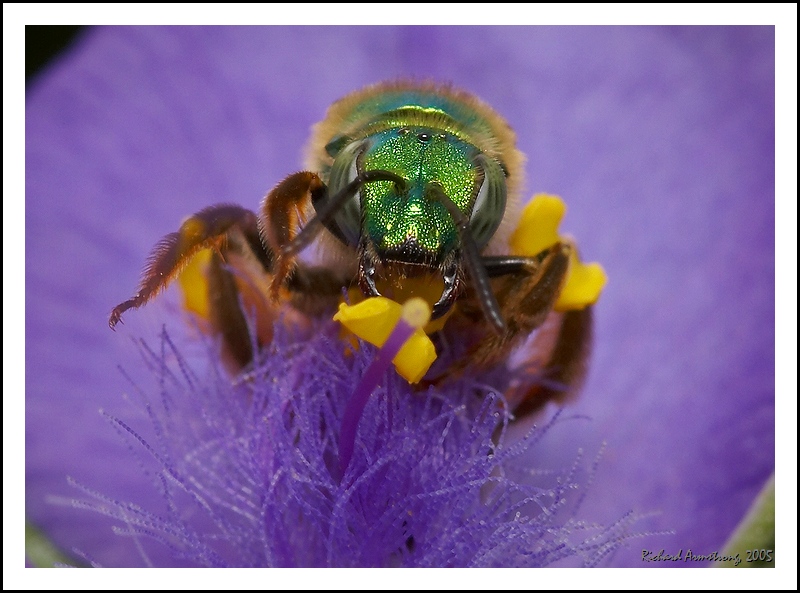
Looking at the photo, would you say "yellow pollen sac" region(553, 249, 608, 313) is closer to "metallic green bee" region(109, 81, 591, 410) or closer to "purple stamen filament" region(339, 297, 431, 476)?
"metallic green bee" region(109, 81, 591, 410)

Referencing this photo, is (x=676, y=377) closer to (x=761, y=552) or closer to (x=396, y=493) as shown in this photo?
(x=761, y=552)

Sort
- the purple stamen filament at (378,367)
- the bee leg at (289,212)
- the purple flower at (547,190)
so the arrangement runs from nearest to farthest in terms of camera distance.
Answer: the purple stamen filament at (378,367)
the bee leg at (289,212)
the purple flower at (547,190)

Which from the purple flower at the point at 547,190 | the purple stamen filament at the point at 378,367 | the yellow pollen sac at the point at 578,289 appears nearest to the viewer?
the purple stamen filament at the point at 378,367

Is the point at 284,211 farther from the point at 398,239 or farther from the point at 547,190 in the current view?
the point at 547,190

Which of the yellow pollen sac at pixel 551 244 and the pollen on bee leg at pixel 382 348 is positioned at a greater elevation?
the yellow pollen sac at pixel 551 244

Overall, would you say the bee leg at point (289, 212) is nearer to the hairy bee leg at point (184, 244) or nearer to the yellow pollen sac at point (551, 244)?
the hairy bee leg at point (184, 244)

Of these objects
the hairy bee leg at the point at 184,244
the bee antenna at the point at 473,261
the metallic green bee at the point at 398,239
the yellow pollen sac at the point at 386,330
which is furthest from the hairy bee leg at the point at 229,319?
the bee antenna at the point at 473,261
